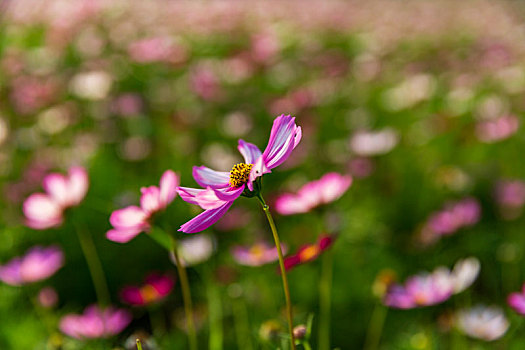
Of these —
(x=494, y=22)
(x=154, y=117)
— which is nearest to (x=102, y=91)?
(x=154, y=117)

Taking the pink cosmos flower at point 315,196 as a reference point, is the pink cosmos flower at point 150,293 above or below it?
below

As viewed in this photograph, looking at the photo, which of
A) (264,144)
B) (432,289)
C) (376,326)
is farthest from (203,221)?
(264,144)

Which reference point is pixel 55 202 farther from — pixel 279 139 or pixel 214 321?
pixel 279 139

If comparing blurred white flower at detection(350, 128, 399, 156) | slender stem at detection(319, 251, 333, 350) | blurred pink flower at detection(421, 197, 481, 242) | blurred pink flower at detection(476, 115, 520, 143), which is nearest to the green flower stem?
slender stem at detection(319, 251, 333, 350)

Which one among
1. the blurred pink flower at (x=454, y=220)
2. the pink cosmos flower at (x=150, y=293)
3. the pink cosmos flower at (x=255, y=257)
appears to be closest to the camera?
the pink cosmos flower at (x=150, y=293)

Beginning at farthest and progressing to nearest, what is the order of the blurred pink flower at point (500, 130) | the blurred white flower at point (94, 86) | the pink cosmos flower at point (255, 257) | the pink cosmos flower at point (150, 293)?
1. the blurred white flower at point (94, 86)
2. the blurred pink flower at point (500, 130)
3. the pink cosmos flower at point (255, 257)
4. the pink cosmos flower at point (150, 293)

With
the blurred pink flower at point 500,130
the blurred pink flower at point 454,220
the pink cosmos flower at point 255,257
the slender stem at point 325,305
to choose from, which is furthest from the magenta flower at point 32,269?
the blurred pink flower at point 500,130

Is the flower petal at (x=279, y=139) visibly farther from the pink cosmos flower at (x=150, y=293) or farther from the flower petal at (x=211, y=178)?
the pink cosmos flower at (x=150, y=293)
